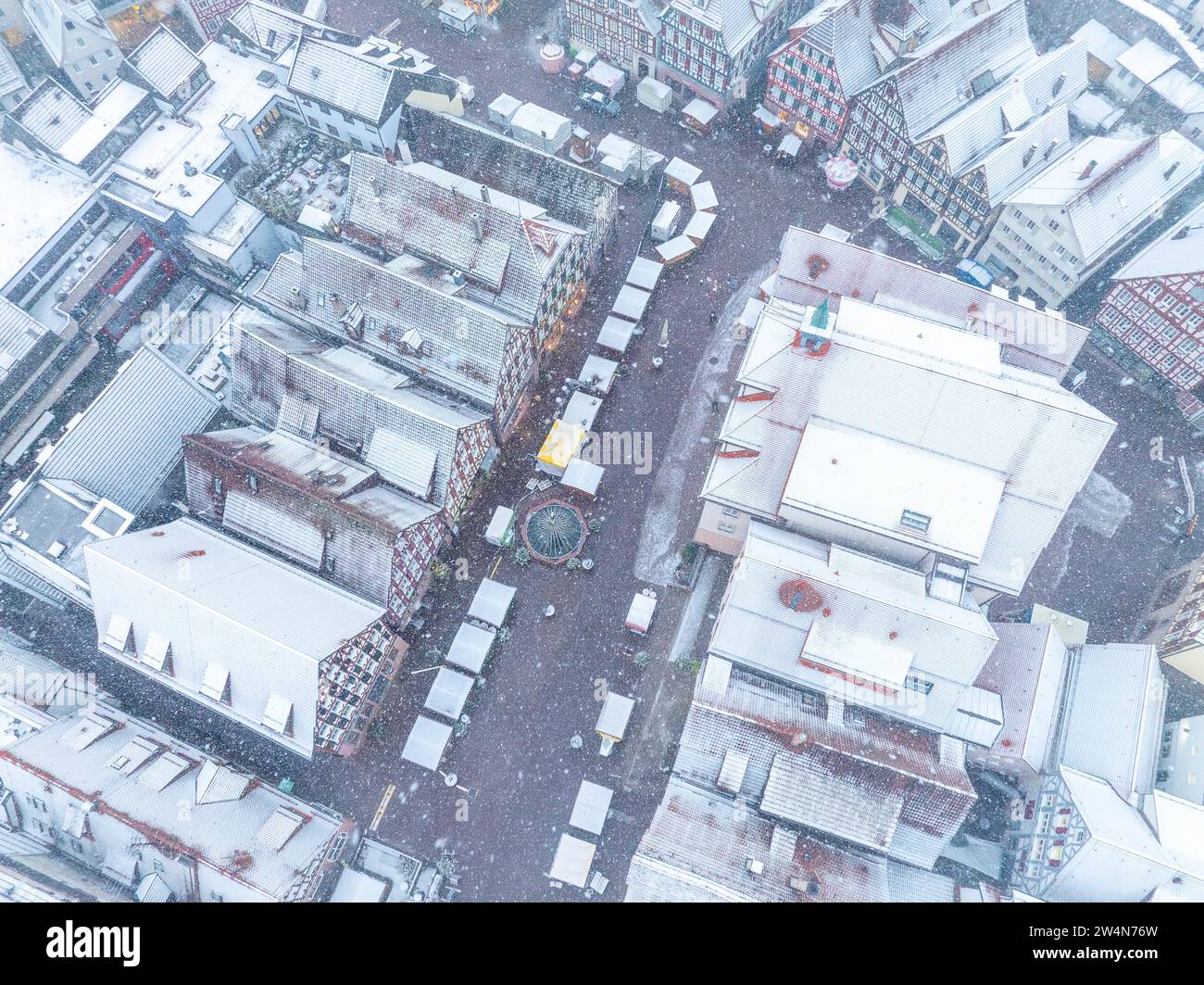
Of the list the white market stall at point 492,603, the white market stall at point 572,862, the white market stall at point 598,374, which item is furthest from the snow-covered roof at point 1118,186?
the white market stall at point 572,862

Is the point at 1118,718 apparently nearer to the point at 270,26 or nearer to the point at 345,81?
Answer: the point at 345,81

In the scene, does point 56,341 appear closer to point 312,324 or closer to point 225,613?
point 312,324

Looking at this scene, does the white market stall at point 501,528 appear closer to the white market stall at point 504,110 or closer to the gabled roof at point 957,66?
the white market stall at point 504,110

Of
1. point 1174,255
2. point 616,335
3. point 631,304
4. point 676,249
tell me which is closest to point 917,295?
point 1174,255

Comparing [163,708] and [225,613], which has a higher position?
[225,613]

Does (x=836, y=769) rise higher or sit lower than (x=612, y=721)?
higher
